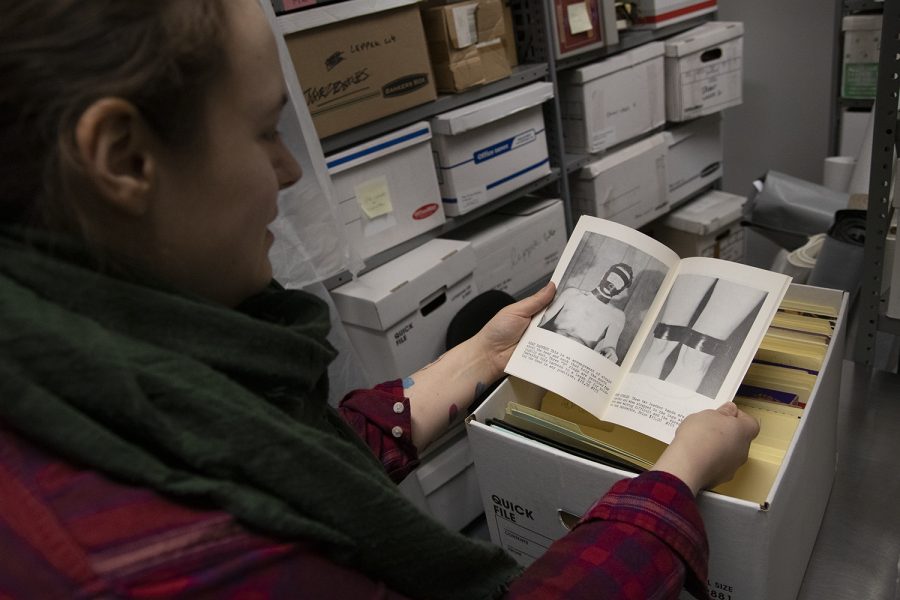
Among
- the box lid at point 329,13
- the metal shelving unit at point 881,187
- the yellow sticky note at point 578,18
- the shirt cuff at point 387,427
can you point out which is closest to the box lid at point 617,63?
the yellow sticky note at point 578,18

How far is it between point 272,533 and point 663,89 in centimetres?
188

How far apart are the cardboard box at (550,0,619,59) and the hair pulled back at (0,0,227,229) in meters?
1.38

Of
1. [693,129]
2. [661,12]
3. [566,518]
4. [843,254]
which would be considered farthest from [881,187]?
[693,129]

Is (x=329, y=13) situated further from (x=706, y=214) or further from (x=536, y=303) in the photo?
(x=706, y=214)

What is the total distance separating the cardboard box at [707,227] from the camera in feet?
6.80

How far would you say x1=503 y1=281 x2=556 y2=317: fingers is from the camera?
2.77ft

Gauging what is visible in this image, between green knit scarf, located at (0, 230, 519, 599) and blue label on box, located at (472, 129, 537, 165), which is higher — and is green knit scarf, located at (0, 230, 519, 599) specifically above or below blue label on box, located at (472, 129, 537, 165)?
above

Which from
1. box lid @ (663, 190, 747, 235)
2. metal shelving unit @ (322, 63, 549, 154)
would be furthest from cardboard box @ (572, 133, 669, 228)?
metal shelving unit @ (322, 63, 549, 154)

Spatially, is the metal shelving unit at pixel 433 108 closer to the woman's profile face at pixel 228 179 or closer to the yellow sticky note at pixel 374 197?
the yellow sticky note at pixel 374 197

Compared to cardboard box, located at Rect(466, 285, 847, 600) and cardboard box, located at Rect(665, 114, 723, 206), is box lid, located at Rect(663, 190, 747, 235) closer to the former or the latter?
cardboard box, located at Rect(665, 114, 723, 206)

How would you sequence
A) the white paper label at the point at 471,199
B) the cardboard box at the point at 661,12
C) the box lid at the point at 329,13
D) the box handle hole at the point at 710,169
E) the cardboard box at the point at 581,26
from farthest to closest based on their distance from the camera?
the box handle hole at the point at 710,169 → the cardboard box at the point at 661,12 → the cardboard box at the point at 581,26 → the white paper label at the point at 471,199 → the box lid at the point at 329,13

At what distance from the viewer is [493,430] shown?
2.30ft

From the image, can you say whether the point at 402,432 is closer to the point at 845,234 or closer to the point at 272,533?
the point at 272,533

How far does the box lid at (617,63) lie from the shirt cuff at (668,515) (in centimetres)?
136
